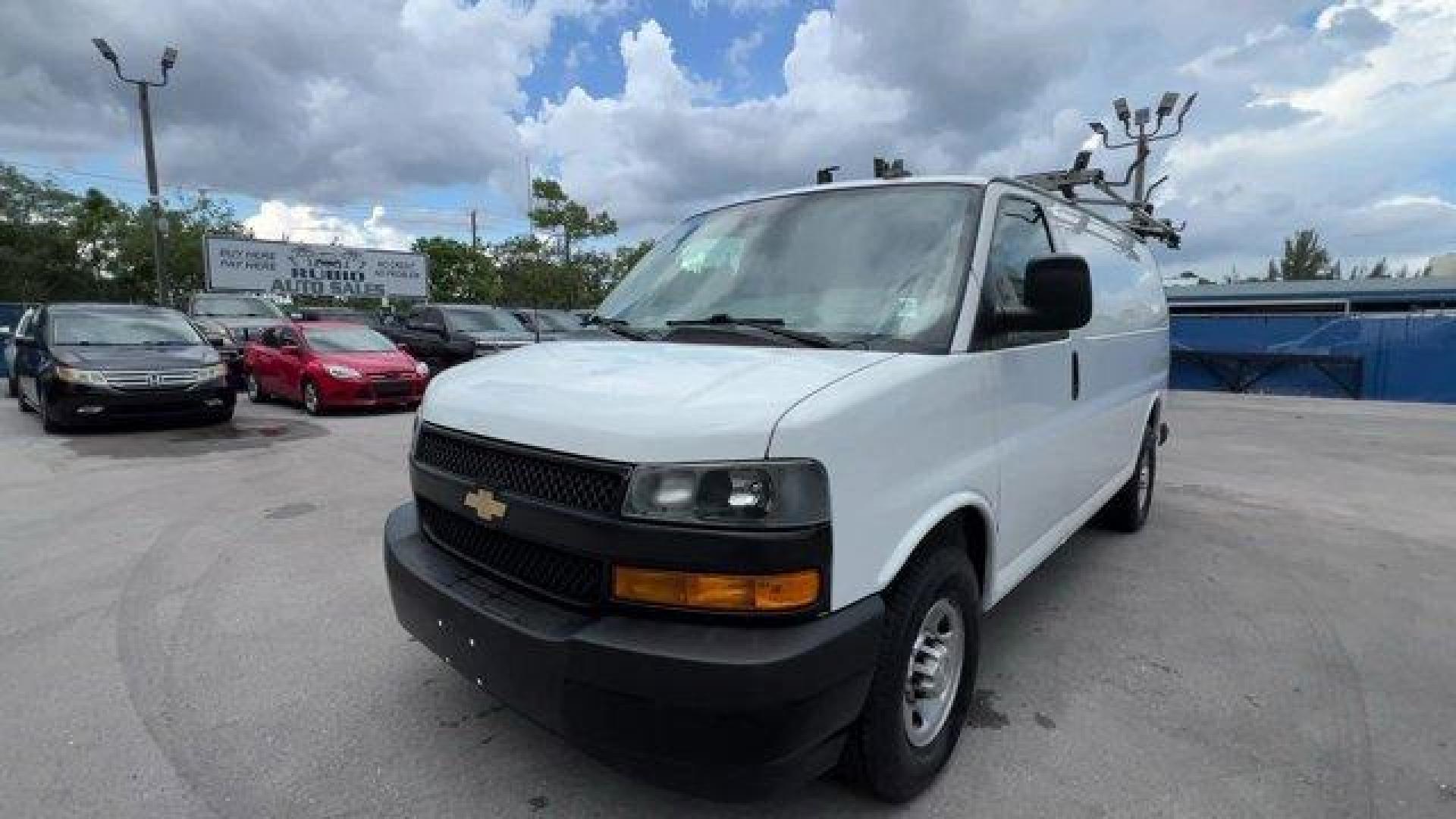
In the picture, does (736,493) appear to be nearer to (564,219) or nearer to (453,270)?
(564,219)

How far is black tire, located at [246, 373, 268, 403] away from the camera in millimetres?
13062

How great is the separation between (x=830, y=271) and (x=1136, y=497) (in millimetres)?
3636

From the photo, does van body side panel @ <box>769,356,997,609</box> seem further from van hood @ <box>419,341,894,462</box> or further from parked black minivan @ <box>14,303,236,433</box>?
parked black minivan @ <box>14,303,236,433</box>

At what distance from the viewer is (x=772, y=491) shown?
193 cm

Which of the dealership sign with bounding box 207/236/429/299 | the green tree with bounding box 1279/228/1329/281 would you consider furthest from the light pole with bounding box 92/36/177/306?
the green tree with bounding box 1279/228/1329/281

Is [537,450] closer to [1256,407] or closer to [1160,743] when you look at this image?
[1160,743]

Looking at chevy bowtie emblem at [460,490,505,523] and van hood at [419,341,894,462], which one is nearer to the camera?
van hood at [419,341,894,462]

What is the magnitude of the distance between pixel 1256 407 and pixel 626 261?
1410 inches

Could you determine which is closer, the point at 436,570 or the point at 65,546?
the point at 436,570

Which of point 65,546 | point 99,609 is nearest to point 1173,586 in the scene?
point 99,609

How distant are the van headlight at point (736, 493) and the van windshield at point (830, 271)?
30.0 inches

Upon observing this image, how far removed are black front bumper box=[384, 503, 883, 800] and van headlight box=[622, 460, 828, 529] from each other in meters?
0.28

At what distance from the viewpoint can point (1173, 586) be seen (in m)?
4.46

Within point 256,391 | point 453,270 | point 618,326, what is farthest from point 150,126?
point 453,270
